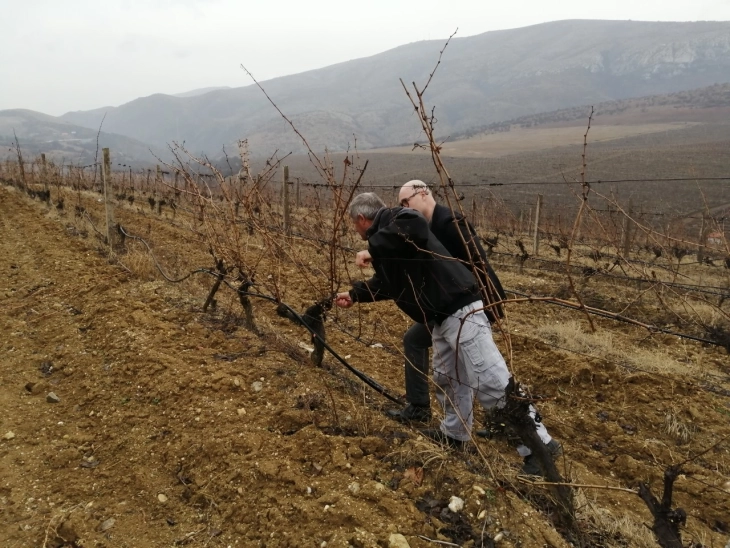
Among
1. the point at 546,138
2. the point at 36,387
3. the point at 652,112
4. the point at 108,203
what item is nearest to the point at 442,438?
the point at 36,387

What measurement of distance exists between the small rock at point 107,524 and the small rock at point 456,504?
1706 mm

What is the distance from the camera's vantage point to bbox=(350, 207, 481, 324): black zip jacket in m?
2.63

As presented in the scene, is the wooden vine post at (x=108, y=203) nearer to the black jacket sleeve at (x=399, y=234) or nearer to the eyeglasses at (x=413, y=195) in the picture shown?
the eyeglasses at (x=413, y=195)

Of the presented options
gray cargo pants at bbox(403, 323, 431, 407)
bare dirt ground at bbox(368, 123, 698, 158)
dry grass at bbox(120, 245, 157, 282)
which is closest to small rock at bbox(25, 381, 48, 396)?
dry grass at bbox(120, 245, 157, 282)

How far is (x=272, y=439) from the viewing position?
284 centimetres

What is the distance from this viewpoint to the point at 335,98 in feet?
623

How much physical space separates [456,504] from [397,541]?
0.40 meters

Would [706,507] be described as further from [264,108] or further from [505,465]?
[264,108]

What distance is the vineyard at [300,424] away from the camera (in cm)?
228

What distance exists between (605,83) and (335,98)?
318 ft

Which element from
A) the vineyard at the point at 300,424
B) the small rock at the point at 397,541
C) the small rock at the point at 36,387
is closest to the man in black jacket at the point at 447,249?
the vineyard at the point at 300,424

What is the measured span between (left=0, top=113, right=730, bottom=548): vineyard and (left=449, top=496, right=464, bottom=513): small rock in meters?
0.02

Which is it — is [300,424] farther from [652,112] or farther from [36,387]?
[652,112]

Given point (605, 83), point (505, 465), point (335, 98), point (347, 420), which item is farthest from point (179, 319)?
point (335, 98)
